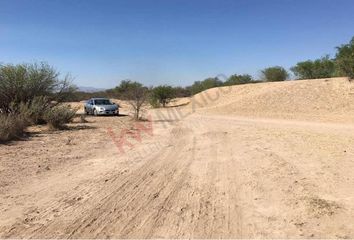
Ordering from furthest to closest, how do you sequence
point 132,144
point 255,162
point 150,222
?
point 132,144 → point 255,162 → point 150,222

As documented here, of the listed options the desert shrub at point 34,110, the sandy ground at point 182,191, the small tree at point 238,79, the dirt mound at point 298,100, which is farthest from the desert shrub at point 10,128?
the small tree at point 238,79

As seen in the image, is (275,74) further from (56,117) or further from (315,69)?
(56,117)

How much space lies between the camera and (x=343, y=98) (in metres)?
31.6

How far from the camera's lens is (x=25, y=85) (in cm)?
2339

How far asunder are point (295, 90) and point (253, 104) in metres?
4.26

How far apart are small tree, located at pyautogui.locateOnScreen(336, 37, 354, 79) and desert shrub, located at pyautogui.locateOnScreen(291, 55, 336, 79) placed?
11353 millimetres

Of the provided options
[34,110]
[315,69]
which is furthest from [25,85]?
[315,69]

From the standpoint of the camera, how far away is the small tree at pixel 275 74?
216 feet

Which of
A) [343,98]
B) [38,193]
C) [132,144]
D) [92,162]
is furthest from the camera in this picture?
[343,98]

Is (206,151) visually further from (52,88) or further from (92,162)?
(52,88)

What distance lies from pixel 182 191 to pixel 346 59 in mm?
34343

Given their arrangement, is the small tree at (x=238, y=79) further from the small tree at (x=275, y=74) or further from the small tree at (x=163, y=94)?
the small tree at (x=163, y=94)

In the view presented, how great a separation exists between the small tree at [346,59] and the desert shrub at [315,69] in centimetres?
1135

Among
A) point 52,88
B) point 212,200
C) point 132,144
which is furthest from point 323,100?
point 212,200
